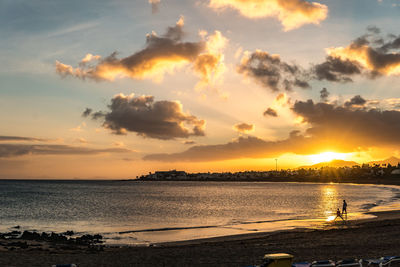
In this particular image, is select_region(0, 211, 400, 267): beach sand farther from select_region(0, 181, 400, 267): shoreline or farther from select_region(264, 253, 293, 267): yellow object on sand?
select_region(264, 253, 293, 267): yellow object on sand

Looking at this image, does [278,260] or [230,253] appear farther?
[230,253]

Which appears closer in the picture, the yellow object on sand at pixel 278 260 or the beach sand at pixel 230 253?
the yellow object on sand at pixel 278 260

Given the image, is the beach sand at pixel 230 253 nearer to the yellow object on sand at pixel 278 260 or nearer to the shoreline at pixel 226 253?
the shoreline at pixel 226 253

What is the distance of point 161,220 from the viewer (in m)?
58.7

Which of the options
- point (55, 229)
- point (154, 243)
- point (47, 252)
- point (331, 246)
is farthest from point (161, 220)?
point (331, 246)

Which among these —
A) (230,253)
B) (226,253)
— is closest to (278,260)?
(230,253)

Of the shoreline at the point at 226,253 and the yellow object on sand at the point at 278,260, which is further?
the shoreline at the point at 226,253

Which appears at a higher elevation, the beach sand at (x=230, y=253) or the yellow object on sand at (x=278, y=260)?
the yellow object on sand at (x=278, y=260)

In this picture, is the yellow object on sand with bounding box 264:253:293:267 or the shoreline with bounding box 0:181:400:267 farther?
the shoreline with bounding box 0:181:400:267

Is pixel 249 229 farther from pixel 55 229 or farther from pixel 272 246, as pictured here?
pixel 55 229

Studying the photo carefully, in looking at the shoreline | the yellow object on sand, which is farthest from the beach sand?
the yellow object on sand

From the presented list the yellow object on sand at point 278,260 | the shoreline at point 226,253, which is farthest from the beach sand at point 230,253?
the yellow object on sand at point 278,260

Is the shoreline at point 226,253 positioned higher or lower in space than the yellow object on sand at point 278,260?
lower

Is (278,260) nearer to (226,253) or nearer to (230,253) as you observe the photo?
(230,253)
